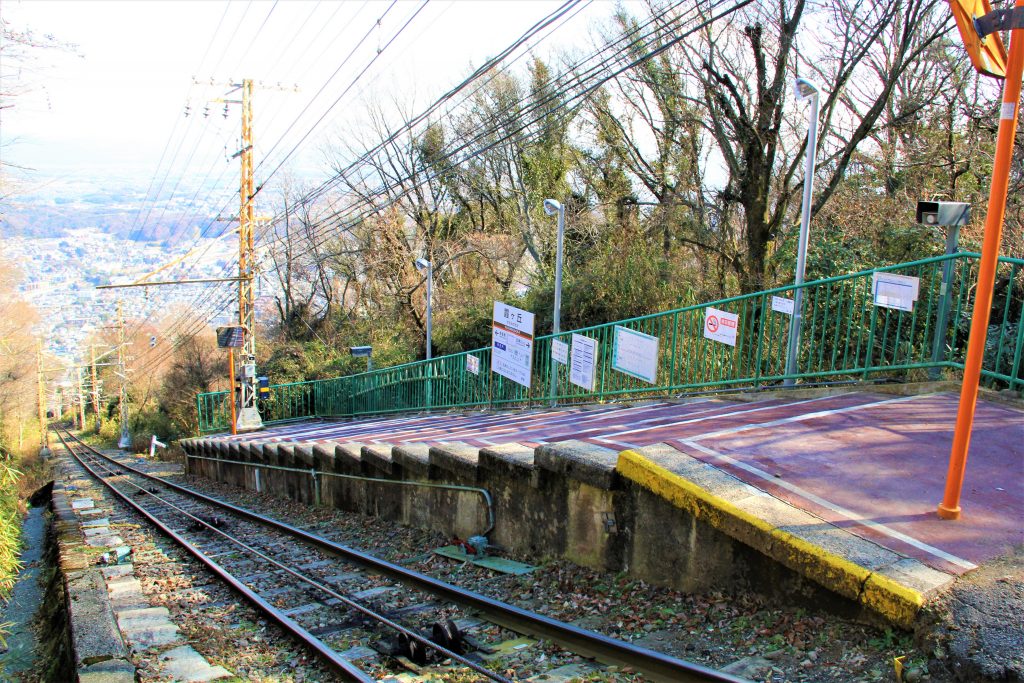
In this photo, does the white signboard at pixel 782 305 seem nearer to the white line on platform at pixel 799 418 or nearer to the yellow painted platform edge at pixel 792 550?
the white line on platform at pixel 799 418

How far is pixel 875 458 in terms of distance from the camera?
5215 mm

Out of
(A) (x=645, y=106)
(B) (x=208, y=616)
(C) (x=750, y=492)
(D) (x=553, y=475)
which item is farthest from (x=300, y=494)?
(A) (x=645, y=106)

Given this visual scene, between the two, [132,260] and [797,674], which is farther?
[132,260]

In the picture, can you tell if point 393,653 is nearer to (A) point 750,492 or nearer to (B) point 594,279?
A: (A) point 750,492

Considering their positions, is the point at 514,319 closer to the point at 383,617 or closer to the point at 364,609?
the point at 364,609

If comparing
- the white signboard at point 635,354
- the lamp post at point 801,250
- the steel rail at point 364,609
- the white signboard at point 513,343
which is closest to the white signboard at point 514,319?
the white signboard at point 513,343

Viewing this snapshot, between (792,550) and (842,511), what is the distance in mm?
620

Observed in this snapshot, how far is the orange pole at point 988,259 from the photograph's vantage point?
3.71 meters

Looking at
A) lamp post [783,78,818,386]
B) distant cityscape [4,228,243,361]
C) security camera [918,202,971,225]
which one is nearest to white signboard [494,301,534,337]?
lamp post [783,78,818,386]

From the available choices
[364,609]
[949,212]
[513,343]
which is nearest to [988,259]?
[949,212]

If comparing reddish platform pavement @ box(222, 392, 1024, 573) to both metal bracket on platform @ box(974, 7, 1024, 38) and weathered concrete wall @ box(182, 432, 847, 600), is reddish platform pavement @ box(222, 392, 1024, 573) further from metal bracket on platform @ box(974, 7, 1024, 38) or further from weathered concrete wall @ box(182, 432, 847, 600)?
metal bracket on platform @ box(974, 7, 1024, 38)

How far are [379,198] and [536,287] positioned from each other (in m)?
18.4

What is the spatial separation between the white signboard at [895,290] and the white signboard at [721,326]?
6.24 feet

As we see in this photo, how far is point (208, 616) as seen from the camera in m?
6.92
